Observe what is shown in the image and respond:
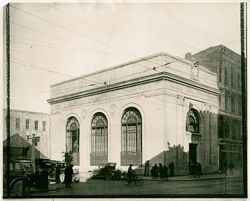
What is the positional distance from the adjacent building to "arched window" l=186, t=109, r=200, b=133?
0.35m

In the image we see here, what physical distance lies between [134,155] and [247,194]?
1.75m

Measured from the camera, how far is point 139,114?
7.05 meters

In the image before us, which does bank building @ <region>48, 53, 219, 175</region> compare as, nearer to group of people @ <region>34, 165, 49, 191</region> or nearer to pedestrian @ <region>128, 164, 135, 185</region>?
pedestrian @ <region>128, 164, 135, 185</region>

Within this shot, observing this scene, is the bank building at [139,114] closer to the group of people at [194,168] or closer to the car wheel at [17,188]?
the group of people at [194,168]

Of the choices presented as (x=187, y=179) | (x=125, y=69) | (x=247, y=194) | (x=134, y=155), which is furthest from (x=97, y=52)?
(x=247, y=194)

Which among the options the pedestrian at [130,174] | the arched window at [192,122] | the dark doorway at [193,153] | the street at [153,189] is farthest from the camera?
the arched window at [192,122]

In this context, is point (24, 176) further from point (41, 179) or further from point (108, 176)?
point (108, 176)

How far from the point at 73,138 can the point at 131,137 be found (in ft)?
2.99

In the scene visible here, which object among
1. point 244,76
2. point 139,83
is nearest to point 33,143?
point 139,83

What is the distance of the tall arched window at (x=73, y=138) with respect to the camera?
23.3 feet

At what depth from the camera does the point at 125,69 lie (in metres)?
7.00

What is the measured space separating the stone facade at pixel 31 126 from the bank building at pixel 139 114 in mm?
109

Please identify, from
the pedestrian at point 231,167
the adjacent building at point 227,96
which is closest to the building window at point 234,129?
the adjacent building at point 227,96

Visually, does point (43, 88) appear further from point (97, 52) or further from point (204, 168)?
point (204, 168)
